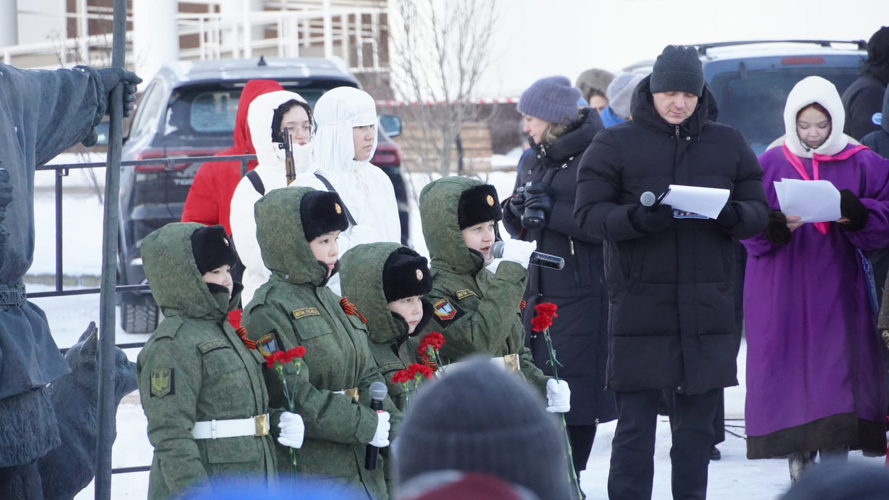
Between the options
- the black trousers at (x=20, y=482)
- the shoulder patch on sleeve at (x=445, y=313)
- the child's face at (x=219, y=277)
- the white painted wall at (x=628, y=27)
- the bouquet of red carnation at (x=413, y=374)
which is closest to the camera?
the black trousers at (x=20, y=482)

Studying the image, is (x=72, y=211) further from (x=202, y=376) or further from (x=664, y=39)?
(x=202, y=376)

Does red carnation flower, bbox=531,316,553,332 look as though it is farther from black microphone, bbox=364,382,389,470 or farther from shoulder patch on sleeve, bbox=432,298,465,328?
black microphone, bbox=364,382,389,470

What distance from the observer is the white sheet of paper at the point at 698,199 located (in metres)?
3.80


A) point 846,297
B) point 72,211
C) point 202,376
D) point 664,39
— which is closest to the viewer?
point 202,376

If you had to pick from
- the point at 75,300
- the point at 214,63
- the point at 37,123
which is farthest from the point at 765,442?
the point at 75,300

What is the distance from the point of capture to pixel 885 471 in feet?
3.75

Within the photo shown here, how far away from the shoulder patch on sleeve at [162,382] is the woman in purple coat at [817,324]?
8.42 ft

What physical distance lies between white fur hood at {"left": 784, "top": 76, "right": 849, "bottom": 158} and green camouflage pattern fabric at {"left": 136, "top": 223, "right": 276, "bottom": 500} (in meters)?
2.56

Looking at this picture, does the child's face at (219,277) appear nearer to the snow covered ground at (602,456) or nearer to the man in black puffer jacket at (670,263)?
the man in black puffer jacket at (670,263)

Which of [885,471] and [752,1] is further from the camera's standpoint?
[752,1]

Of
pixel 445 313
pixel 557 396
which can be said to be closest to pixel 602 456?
pixel 557 396

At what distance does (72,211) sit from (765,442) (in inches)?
375

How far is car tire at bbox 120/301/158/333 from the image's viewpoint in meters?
7.27

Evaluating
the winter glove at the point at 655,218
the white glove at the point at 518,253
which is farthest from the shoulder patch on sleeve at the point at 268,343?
the winter glove at the point at 655,218
